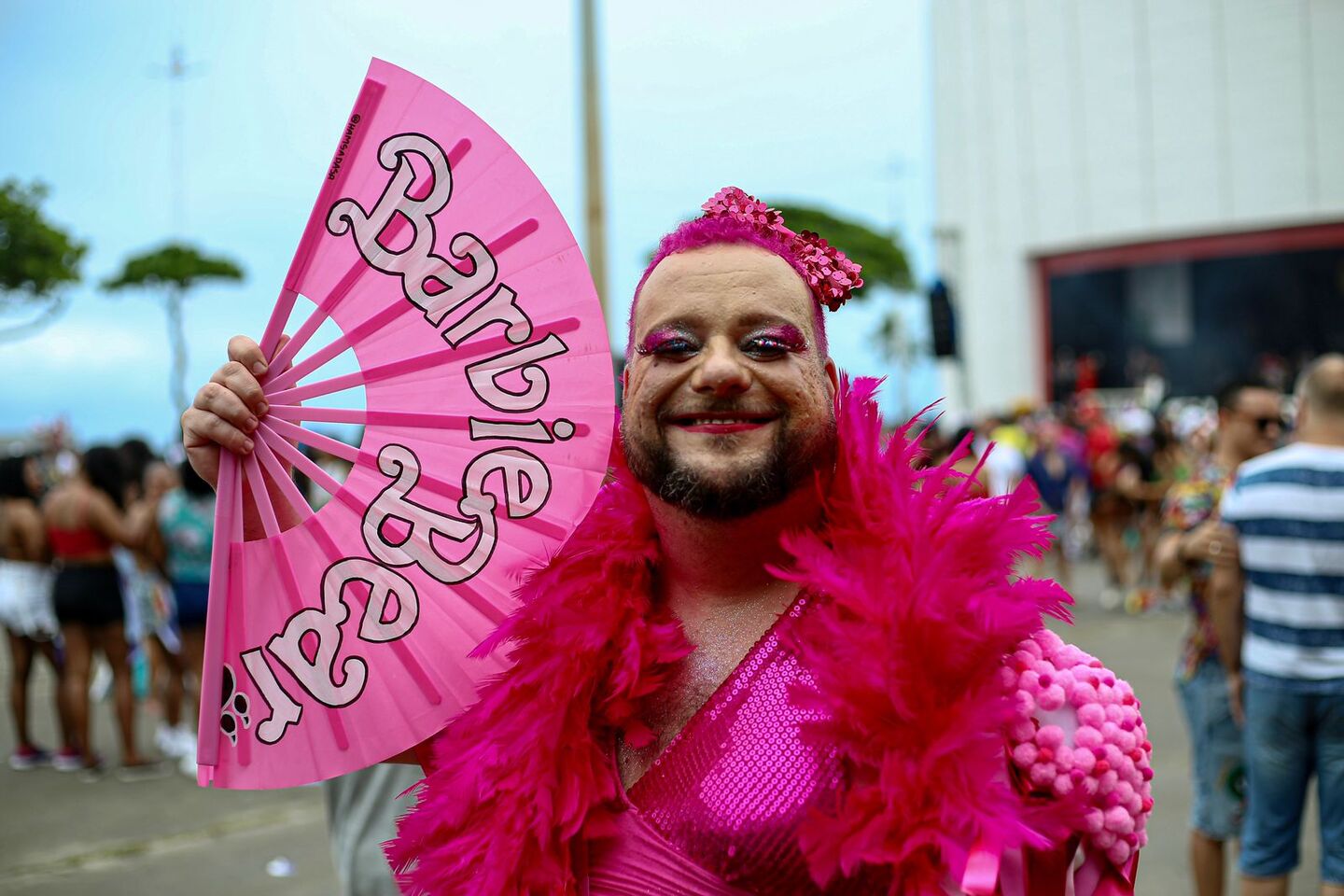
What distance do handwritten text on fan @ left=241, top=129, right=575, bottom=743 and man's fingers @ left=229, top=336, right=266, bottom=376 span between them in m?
0.20

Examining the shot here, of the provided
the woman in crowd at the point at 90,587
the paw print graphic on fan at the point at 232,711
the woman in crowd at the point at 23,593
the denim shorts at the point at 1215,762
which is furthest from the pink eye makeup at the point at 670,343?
the woman in crowd at the point at 23,593

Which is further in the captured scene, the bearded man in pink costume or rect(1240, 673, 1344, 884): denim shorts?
rect(1240, 673, 1344, 884): denim shorts

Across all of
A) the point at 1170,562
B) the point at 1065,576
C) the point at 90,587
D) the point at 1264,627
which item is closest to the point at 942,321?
the point at 1065,576

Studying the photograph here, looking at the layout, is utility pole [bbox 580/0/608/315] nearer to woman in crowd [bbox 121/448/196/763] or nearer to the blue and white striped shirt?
woman in crowd [bbox 121/448/196/763]

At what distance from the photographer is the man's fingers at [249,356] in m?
1.65

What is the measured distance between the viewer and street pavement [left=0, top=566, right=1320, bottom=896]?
4727 mm

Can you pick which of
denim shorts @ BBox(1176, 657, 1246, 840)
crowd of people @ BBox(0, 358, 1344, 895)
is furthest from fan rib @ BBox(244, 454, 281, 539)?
denim shorts @ BBox(1176, 657, 1246, 840)

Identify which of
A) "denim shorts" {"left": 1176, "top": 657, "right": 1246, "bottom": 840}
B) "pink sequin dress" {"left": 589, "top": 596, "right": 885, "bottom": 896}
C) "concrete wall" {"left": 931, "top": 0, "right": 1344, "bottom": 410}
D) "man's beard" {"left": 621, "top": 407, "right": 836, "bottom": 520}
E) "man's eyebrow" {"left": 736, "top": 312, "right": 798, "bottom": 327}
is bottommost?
"denim shorts" {"left": 1176, "top": 657, "right": 1246, "bottom": 840}

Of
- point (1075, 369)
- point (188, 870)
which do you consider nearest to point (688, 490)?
point (188, 870)

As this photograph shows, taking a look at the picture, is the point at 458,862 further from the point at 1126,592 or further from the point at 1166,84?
the point at 1166,84

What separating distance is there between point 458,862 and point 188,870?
3952 millimetres

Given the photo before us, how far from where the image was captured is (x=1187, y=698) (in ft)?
13.1

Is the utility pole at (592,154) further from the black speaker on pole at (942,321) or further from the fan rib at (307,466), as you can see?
the fan rib at (307,466)

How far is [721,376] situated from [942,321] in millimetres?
6994
